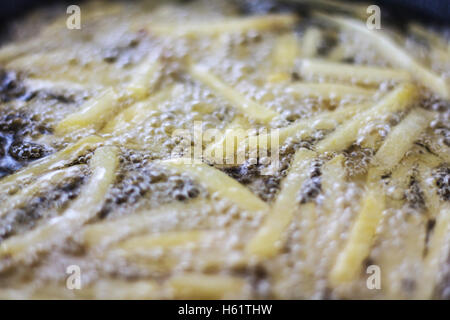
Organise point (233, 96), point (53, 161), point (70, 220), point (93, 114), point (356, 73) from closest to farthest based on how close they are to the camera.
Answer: point (70, 220) < point (53, 161) < point (93, 114) < point (233, 96) < point (356, 73)

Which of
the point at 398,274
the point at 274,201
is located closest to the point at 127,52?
the point at 274,201

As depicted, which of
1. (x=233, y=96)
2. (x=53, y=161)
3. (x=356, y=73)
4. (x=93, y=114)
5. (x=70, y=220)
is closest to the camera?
(x=70, y=220)

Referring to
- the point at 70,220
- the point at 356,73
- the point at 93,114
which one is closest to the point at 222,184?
the point at 70,220

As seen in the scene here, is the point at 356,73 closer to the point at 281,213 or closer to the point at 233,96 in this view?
the point at 233,96

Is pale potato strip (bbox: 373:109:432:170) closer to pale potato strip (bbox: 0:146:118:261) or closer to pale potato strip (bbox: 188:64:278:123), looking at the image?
pale potato strip (bbox: 188:64:278:123)

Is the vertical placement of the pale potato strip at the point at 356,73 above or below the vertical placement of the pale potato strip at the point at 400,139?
above

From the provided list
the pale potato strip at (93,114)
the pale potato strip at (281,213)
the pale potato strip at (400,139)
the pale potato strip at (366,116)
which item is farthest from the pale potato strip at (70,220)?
the pale potato strip at (400,139)

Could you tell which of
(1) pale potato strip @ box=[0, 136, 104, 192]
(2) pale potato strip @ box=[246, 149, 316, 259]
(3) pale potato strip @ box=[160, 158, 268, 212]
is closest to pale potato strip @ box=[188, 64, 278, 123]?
(2) pale potato strip @ box=[246, 149, 316, 259]

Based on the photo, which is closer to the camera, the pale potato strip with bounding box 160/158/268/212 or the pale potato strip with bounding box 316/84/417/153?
the pale potato strip with bounding box 160/158/268/212

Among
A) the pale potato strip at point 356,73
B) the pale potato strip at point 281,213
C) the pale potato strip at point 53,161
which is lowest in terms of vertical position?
the pale potato strip at point 281,213

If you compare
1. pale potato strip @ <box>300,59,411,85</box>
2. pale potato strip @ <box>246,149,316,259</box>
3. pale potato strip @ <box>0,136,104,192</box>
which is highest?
pale potato strip @ <box>300,59,411,85</box>

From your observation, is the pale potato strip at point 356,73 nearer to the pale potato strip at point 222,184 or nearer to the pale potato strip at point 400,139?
the pale potato strip at point 400,139
